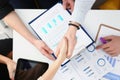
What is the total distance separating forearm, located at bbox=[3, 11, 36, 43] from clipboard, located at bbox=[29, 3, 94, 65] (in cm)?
3

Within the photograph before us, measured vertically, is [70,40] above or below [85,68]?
above

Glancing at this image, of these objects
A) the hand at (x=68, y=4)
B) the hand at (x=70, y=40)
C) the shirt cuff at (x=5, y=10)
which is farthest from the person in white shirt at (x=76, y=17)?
the shirt cuff at (x=5, y=10)

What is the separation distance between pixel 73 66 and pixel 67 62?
0.03 meters

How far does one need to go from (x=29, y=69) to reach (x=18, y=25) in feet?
0.72

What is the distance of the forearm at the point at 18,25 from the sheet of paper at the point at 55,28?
35 millimetres

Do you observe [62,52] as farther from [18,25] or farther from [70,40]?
[18,25]

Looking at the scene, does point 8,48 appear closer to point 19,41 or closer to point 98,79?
point 19,41

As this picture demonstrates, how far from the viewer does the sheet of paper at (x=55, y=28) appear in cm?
100

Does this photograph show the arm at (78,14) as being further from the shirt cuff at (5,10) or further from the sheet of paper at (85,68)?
the shirt cuff at (5,10)

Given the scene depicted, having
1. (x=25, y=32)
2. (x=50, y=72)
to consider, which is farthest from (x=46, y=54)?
(x=50, y=72)

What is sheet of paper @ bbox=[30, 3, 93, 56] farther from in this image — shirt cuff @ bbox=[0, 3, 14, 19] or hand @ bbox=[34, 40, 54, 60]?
shirt cuff @ bbox=[0, 3, 14, 19]

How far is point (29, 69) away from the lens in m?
0.96

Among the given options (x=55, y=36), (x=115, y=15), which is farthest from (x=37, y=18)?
(x=115, y=15)

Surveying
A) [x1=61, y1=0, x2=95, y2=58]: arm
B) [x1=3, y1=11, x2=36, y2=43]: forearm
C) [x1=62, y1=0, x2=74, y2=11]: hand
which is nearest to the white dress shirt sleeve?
[x1=61, y1=0, x2=95, y2=58]: arm
